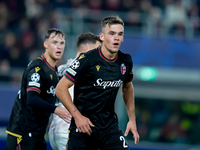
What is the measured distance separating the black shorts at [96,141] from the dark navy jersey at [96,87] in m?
0.10

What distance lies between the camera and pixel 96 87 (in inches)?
185

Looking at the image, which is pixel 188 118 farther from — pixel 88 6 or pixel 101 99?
pixel 101 99

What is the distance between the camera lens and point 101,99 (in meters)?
4.72

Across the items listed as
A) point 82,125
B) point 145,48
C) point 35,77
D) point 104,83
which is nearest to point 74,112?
point 82,125

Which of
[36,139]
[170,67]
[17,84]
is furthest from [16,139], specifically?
[170,67]

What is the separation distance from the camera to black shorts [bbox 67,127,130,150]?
4.65m

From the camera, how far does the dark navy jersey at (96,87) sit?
15.3 ft

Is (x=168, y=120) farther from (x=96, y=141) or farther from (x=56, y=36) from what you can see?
(x=96, y=141)

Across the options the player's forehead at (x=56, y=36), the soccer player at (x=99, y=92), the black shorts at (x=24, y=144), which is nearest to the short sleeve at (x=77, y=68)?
the soccer player at (x=99, y=92)

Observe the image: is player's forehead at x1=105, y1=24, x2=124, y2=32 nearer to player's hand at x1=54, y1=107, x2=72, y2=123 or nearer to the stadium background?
player's hand at x1=54, y1=107, x2=72, y2=123

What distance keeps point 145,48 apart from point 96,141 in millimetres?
7641

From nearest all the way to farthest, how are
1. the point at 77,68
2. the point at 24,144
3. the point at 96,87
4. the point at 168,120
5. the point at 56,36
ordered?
the point at 77,68 < the point at 96,87 < the point at 24,144 < the point at 56,36 < the point at 168,120

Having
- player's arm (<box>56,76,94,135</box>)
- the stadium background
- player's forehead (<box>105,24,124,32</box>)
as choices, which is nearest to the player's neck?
player's forehead (<box>105,24,124,32</box>)

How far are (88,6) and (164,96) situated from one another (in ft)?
13.8
